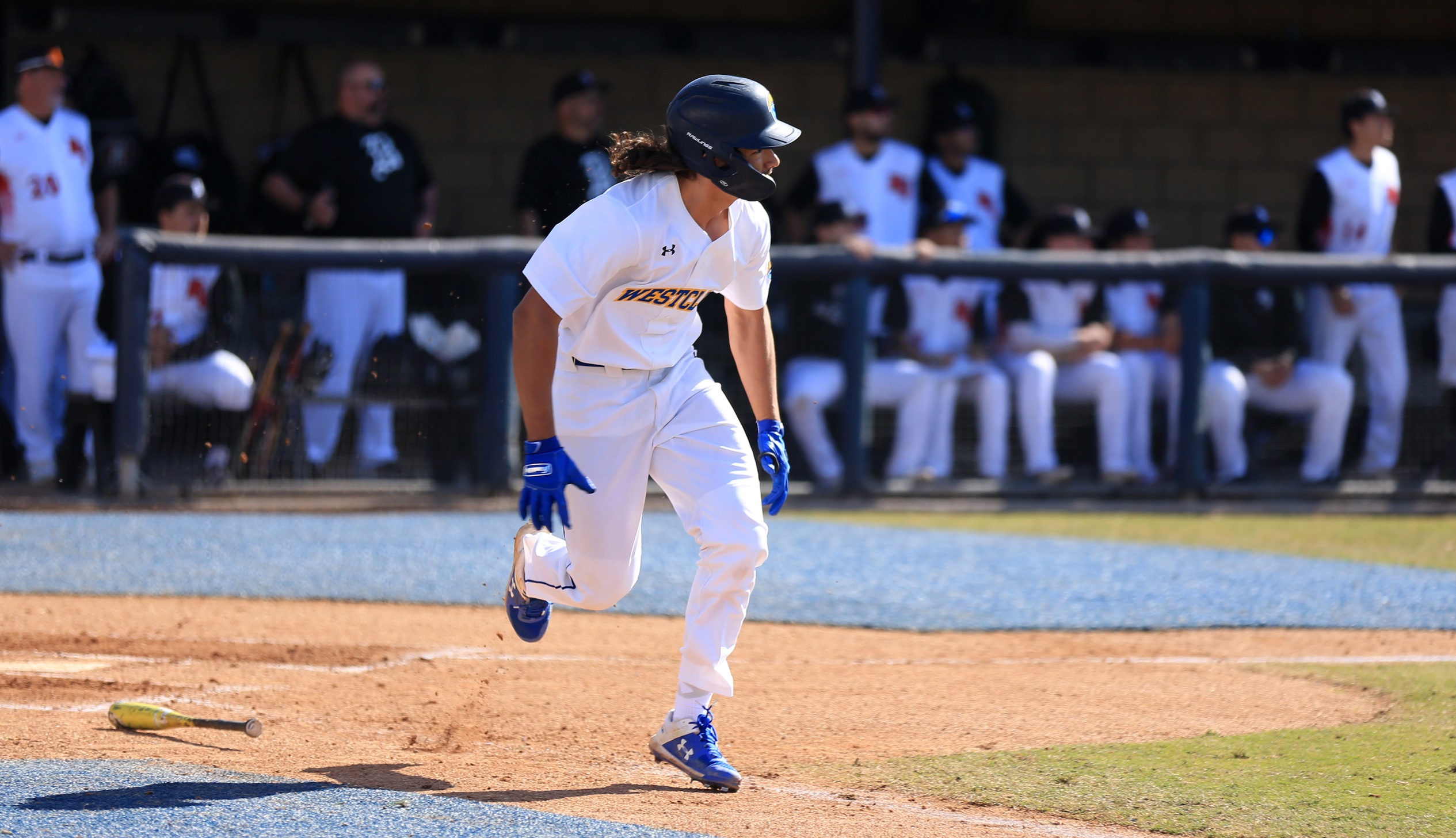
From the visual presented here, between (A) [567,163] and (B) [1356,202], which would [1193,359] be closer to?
(B) [1356,202]

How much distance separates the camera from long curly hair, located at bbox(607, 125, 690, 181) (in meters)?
3.73

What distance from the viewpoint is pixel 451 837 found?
9.93 ft

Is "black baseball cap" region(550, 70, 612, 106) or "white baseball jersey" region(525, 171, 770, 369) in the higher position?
"black baseball cap" region(550, 70, 612, 106)

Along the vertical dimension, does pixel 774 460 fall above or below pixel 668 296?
below

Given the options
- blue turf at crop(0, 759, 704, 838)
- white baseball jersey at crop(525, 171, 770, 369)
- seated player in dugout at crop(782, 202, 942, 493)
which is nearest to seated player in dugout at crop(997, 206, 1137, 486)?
seated player in dugout at crop(782, 202, 942, 493)

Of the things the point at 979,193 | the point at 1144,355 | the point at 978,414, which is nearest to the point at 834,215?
the point at 978,414

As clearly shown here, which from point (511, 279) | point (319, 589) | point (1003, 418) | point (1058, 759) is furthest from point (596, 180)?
point (1058, 759)

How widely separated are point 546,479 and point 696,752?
659 millimetres

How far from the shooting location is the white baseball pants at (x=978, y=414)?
8.47 metres

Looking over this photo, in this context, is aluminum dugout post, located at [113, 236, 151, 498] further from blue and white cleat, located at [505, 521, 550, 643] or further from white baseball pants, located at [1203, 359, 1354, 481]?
white baseball pants, located at [1203, 359, 1354, 481]

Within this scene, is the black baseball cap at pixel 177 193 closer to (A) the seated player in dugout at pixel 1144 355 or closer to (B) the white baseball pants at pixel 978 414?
(B) the white baseball pants at pixel 978 414

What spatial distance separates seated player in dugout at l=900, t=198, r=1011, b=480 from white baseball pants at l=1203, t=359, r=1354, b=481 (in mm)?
1161

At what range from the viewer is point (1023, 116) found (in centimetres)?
1196

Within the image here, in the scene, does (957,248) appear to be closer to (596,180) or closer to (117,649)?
(596,180)
